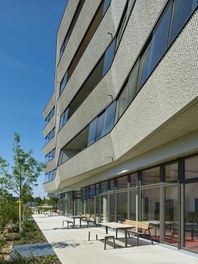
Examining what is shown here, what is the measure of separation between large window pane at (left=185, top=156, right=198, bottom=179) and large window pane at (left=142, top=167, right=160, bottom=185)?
262cm

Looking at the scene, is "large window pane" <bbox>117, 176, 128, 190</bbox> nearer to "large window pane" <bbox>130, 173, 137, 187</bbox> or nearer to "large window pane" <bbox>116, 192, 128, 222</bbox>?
"large window pane" <bbox>116, 192, 128, 222</bbox>

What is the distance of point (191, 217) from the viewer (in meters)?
11.9

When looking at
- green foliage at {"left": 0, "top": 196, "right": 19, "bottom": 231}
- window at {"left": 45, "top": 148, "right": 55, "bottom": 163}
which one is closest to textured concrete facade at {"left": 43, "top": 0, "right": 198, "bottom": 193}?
green foliage at {"left": 0, "top": 196, "right": 19, "bottom": 231}

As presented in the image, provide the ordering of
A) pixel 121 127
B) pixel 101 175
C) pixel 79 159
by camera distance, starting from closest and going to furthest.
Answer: pixel 121 127 → pixel 101 175 → pixel 79 159

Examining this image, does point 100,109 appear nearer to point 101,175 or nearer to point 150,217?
point 101,175

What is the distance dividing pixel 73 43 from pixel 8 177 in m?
13.1

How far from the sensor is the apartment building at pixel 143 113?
879 cm

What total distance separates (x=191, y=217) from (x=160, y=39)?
20.0 feet

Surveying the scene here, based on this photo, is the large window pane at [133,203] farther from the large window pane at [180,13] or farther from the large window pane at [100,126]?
the large window pane at [180,13]

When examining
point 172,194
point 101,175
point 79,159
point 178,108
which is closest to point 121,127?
point 172,194

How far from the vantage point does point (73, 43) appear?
27.7 meters

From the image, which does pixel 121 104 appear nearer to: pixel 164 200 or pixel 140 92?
pixel 140 92

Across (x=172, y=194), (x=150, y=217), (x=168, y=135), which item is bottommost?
(x=150, y=217)

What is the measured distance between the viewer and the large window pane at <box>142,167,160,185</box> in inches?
591
